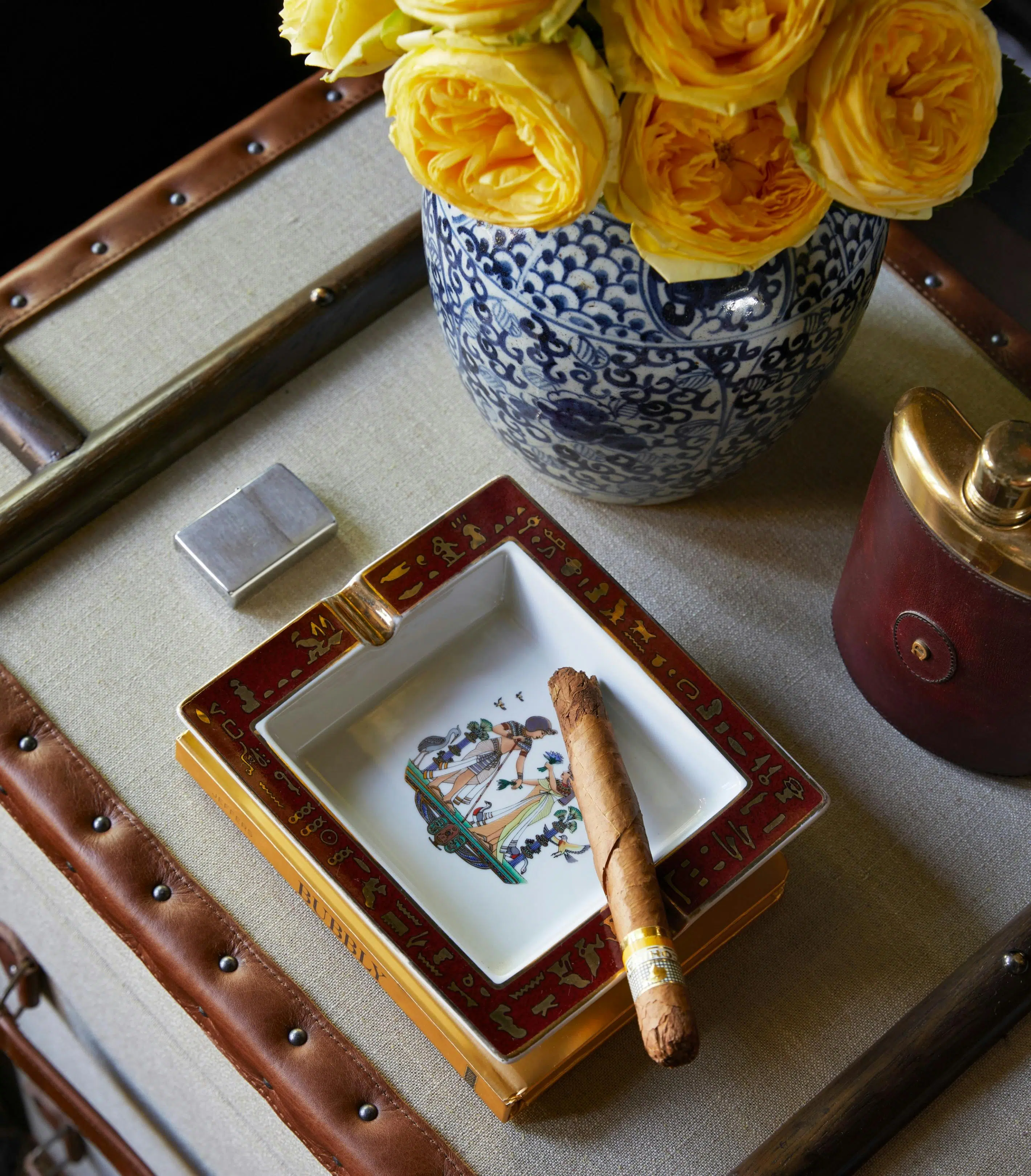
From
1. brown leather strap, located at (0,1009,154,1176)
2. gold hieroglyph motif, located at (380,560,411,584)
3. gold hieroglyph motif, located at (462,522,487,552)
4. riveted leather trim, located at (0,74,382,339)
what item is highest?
riveted leather trim, located at (0,74,382,339)

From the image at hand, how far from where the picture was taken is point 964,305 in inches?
27.0

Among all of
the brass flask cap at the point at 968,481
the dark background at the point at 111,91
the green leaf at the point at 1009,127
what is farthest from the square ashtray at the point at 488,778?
the dark background at the point at 111,91

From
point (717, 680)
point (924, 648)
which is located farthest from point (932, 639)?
point (717, 680)

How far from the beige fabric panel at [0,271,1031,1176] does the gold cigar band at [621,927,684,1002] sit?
0.07m

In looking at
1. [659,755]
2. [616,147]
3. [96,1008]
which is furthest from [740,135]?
[96,1008]

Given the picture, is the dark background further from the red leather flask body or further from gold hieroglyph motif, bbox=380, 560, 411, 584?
the red leather flask body

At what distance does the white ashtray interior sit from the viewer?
1.66 ft

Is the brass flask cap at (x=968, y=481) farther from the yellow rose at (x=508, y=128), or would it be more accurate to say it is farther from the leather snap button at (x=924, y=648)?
the yellow rose at (x=508, y=128)

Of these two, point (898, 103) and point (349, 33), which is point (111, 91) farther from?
point (898, 103)

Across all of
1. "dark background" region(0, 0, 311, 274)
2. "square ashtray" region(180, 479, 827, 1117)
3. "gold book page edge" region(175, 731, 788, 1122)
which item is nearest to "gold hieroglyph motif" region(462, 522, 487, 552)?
"square ashtray" region(180, 479, 827, 1117)

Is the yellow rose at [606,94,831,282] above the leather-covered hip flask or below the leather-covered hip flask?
above

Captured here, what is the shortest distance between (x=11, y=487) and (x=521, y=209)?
0.37m

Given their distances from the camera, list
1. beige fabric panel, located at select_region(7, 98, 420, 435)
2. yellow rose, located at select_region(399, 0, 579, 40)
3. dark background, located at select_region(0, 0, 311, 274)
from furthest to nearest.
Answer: dark background, located at select_region(0, 0, 311, 274)
beige fabric panel, located at select_region(7, 98, 420, 435)
yellow rose, located at select_region(399, 0, 579, 40)

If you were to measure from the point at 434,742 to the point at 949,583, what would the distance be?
24cm
